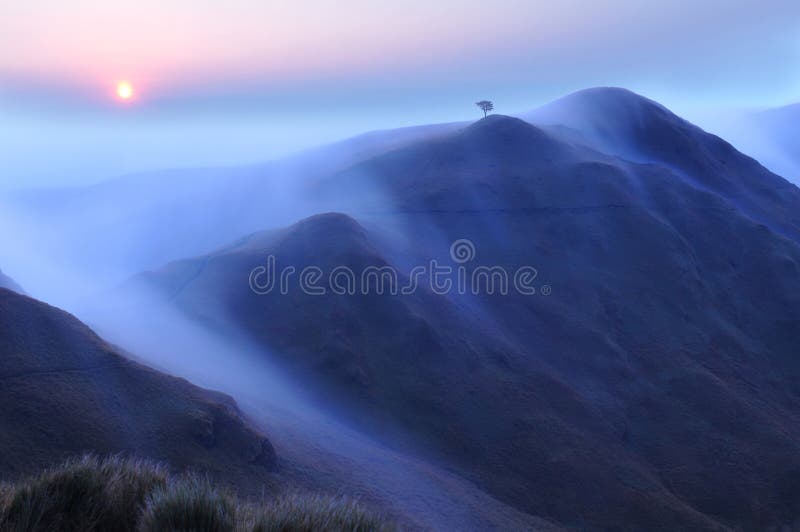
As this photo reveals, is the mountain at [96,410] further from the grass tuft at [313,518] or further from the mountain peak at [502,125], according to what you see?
the mountain peak at [502,125]

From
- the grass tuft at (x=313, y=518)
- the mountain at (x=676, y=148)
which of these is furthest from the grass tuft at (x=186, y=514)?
the mountain at (x=676, y=148)

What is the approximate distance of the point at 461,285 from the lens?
89.1ft

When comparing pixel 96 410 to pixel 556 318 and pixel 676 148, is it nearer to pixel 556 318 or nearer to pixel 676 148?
pixel 556 318

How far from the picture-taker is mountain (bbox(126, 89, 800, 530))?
19547mm

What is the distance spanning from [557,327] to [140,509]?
74.6 ft

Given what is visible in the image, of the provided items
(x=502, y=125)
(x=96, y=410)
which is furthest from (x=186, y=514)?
(x=502, y=125)

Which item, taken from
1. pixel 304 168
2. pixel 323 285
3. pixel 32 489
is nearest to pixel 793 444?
pixel 323 285

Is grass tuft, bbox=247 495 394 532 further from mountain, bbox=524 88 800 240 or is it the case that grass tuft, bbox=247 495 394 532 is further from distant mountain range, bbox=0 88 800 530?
mountain, bbox=524 88 800 240

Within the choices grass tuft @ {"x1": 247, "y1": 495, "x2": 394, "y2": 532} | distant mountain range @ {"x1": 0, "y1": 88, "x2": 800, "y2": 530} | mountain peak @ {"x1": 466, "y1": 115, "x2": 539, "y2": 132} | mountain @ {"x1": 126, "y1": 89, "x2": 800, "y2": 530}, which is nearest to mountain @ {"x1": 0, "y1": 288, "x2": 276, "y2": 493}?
grass tuft @ {"x1": 247, "y1": 495, "x2": 394, "y2": 532}

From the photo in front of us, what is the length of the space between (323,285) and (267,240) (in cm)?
520

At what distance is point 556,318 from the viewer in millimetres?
27234

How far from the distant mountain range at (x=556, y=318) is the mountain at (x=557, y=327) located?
0.08 m

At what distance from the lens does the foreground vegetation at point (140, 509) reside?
523 cm

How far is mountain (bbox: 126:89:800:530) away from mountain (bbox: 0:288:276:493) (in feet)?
22.4
